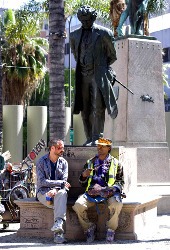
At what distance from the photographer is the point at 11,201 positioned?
12.6 m

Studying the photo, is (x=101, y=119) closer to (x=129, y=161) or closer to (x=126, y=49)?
(x=129, y=161)

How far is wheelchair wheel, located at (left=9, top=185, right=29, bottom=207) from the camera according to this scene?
12.7 meters

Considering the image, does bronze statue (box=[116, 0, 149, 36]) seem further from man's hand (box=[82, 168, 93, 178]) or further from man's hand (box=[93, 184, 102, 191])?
man's hand (box=[93, 184, 102, 191])

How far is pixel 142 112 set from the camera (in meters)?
15.7

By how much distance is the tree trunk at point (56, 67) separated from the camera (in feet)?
58.5

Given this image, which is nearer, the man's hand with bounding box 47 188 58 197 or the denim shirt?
the man's hand with bounding box 47 188 58 197

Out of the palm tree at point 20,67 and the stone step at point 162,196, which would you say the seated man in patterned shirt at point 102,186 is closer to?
the stone step at point 162,196

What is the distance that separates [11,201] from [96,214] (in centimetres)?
251

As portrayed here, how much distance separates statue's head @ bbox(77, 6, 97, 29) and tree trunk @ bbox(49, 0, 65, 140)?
6.34 metres

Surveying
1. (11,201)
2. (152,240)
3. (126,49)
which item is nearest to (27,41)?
(126,49)

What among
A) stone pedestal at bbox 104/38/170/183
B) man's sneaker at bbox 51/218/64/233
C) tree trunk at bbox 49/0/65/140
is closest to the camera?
man's sneaker at bbox 51/218/64/233

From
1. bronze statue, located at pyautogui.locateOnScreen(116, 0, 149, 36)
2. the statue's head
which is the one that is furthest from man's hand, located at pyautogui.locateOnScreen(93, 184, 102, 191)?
bronze statue, located at pyautogui.locateOnScreen(116, 0, 149, 36)

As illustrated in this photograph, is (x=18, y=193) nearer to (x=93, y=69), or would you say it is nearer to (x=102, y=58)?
(x=93, y=69)

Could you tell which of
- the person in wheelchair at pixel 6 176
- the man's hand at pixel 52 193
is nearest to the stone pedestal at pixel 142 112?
the person in wheelchair at pixel 6 176
